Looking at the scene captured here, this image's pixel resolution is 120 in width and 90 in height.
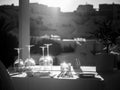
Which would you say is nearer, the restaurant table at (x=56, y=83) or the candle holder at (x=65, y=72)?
the restaurant table at (x=56, y=83)

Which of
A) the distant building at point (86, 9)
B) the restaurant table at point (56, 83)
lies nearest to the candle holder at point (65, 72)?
the restaurant table at point (56, 83)

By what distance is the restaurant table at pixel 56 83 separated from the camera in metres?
1.53

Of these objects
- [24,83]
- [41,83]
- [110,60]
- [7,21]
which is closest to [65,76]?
[41,83]

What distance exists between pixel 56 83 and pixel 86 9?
3.93 feet

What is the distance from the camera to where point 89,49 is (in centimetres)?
259

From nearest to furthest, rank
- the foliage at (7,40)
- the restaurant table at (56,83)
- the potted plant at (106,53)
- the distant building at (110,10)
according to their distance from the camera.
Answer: the restaurant table at (56,83), the potted plant at (106,53), the distant building at (110,10), the foliage at (7,40)

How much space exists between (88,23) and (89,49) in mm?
335

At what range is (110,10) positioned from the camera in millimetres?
2389

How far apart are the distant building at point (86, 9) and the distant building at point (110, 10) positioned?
0.35 feet

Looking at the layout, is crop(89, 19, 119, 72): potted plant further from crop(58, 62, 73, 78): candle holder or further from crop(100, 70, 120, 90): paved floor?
crop(58, 62, 73, 78): candle holder

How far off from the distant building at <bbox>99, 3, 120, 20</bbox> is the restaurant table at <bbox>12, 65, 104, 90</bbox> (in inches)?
42.8

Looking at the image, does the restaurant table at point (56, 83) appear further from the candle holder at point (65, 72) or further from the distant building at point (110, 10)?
the distant building at point (110, 10)

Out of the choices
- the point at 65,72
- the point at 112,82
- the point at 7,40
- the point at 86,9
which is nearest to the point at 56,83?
the point at 65,72

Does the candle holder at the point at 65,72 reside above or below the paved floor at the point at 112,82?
above
